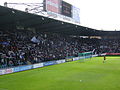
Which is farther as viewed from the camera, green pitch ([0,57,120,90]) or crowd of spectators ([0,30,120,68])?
crowd of spectators ([0,30,120,68])

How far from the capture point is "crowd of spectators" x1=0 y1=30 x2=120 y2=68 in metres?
29.2

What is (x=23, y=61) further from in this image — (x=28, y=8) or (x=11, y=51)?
(x=28, y=8)

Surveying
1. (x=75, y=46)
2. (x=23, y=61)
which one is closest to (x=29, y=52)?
(x=23, y=61)

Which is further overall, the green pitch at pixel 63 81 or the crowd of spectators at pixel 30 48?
the crowd of spectators at pixel 30 48

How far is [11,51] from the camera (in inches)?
1202

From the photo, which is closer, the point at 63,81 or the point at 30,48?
the point at 63,81

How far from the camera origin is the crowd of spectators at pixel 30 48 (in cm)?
2917

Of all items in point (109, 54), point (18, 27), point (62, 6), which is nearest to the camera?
point (18, 27)

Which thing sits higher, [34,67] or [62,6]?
[62,6]

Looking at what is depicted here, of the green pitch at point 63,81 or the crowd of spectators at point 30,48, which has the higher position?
the crowd of spectators at point 30,48

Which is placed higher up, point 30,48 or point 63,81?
point 30,48

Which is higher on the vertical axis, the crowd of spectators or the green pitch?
the crowd of spectators

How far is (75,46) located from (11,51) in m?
29.7

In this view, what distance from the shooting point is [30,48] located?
120 feet
